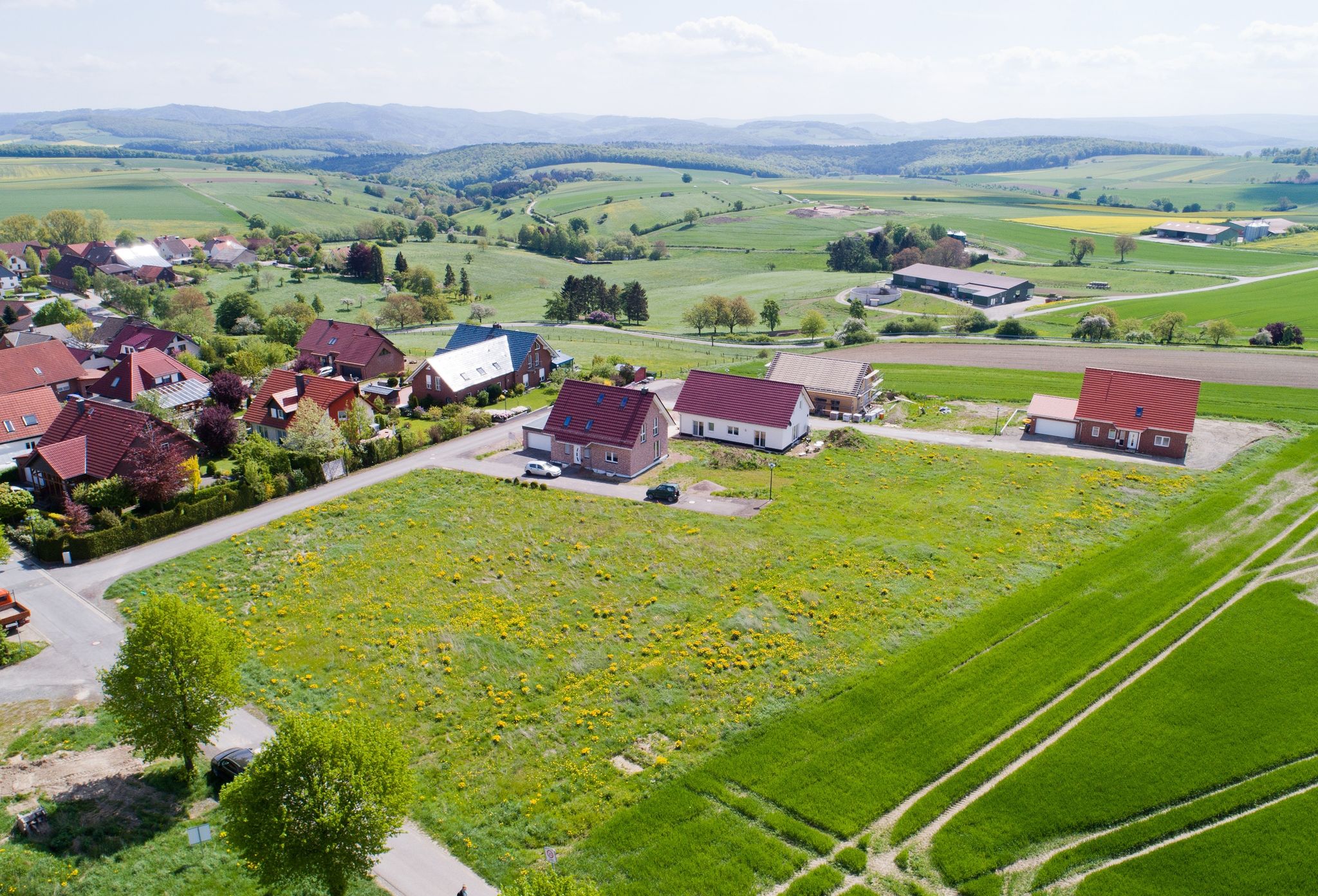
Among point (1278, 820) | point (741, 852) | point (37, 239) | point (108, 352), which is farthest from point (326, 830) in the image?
point (37, 239)

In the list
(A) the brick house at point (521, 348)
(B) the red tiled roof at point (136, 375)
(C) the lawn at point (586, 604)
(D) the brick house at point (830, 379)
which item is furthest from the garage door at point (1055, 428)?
(B) the red tiled roof at point (136, 375)

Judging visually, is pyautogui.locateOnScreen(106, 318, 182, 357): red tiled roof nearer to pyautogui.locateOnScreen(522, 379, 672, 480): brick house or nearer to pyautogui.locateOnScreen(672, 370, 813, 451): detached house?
pyautogui.locateOnScreen(522, 379, 672, 480): brick house

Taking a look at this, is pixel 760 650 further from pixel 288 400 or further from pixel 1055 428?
pixel 288 400

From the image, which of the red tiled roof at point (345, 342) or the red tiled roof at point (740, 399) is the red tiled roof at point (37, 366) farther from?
the red tiled roof at point (740, 399)

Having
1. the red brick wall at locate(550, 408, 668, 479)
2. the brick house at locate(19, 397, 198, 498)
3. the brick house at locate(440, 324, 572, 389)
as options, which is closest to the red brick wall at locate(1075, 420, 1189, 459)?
the red brick wall at locate(550, 408, 668, 479)

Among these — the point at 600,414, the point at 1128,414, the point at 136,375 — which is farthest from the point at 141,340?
the point at 1128,414
